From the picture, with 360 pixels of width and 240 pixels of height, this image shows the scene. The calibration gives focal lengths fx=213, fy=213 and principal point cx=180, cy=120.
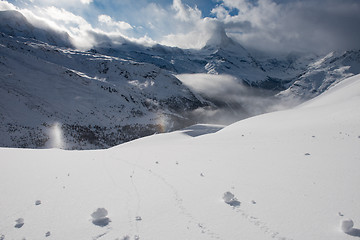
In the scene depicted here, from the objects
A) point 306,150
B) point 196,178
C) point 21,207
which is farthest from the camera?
point 306,150

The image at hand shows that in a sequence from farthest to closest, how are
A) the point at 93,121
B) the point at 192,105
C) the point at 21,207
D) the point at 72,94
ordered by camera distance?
the point at 192,105 → the point at 72,94 → the point at 93,121 → the point at 21,207

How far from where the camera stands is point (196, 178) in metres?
6.82

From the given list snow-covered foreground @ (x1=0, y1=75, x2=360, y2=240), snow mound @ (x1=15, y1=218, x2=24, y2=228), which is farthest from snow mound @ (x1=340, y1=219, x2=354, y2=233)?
snow mound @ (x1=15, y1=218, x2=24, y2=228)

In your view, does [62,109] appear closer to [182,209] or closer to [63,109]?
[63,109]

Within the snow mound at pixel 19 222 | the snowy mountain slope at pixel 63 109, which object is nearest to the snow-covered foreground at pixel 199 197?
the snow mound at pixel 19 222

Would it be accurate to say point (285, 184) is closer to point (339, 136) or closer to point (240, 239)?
point (240, 239)

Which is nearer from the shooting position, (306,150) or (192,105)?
(306,150)

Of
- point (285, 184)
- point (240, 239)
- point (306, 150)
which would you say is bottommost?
point (240, 239)

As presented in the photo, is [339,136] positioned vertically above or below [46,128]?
below

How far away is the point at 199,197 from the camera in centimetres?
521

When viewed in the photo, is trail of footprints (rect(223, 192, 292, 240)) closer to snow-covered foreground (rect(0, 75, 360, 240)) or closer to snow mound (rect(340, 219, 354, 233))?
snow-covered foreground (rect(0, 75, 360, 240))

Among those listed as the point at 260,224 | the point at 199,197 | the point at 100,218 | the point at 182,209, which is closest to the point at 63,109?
the point at 100,218

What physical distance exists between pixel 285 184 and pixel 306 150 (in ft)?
12.1

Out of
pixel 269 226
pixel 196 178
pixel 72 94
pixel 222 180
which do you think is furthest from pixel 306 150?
pixel 72 94
